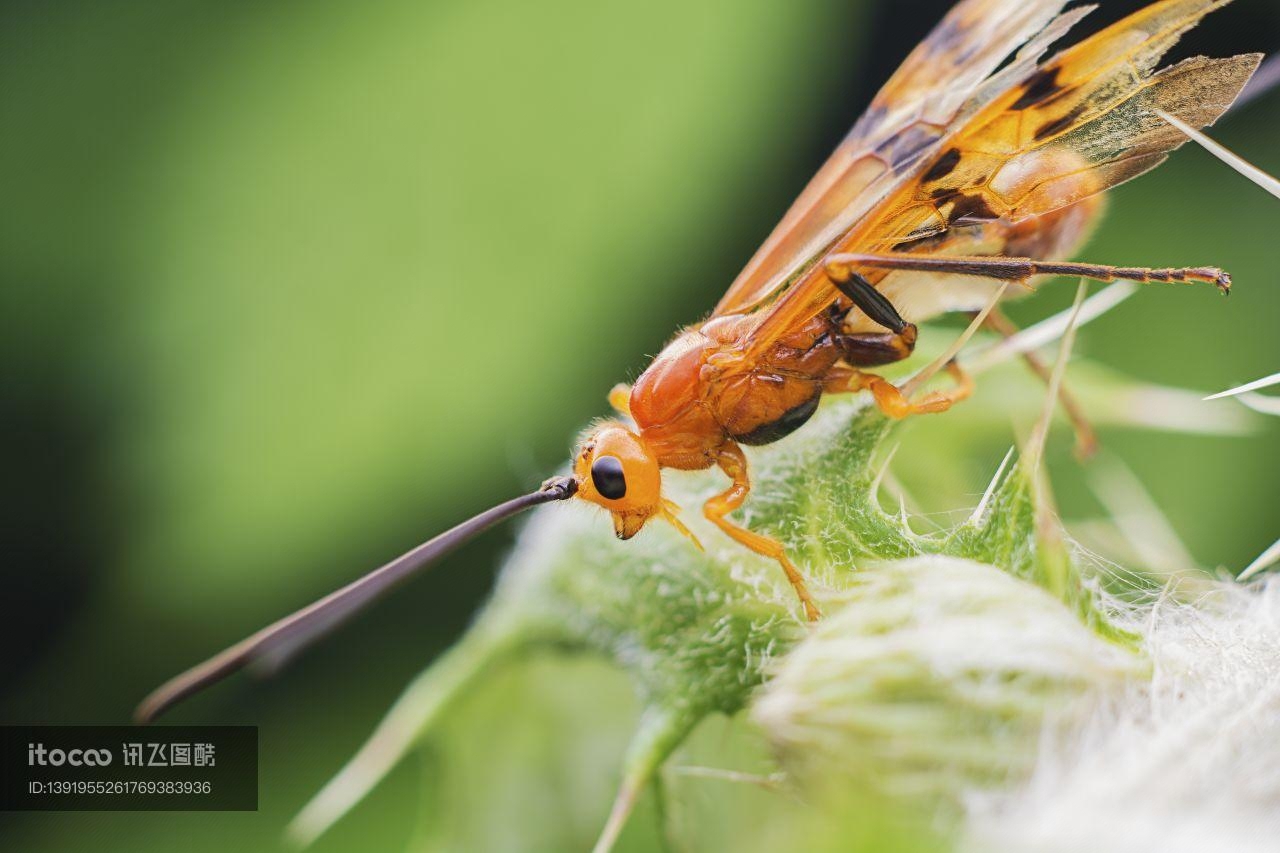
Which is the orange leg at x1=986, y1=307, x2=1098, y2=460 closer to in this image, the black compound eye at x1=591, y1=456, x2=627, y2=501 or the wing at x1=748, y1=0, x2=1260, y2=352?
the wing at x1=748, y1=0, x2=1260, y2=352

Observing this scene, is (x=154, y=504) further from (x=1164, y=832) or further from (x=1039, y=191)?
(x=1164, y=832)

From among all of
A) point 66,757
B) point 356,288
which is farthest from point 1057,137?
point 66,757

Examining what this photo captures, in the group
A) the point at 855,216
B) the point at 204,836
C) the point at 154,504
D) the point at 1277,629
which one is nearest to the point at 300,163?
the point at 154,504

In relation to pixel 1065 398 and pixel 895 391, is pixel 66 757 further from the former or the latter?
pixel 1065 398

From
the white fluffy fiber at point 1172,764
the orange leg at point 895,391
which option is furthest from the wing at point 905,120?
the white fluffy fiber at point 1172,764

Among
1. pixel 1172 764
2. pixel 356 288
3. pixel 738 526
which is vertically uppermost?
pixel 356 288

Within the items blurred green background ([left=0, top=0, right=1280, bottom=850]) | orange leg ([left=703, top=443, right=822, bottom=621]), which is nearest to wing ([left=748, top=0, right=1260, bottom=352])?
orange leg ([left=703, top=443, right=822, bottom=621])
